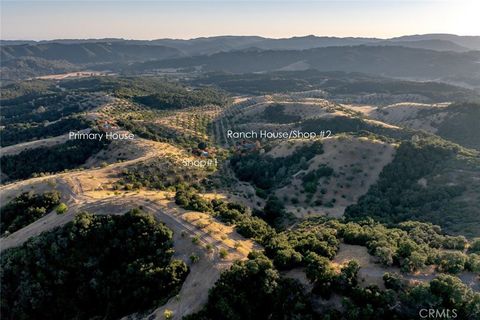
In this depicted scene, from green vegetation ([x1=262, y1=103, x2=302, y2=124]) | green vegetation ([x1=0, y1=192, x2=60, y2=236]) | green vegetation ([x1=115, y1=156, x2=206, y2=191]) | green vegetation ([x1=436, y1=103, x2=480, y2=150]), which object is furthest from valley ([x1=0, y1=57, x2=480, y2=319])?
green vegetation ([x1=262, y1=103, x2=302, y2=124])

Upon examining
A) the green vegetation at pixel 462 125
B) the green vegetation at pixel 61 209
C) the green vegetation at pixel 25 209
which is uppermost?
the green vegetation at pixel 61 209

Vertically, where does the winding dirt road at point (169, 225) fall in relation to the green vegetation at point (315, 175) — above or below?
above

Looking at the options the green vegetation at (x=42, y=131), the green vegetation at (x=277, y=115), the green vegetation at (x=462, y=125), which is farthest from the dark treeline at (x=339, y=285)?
the green vegetation at (x=277, y=115)

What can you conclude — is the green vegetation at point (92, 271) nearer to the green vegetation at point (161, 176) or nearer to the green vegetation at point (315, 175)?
the green vegetation at point (161, 176)

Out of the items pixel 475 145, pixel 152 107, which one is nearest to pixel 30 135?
pixel 152 107

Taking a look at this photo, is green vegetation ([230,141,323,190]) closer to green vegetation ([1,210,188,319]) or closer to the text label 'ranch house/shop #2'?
the text label 'ranch house/shop #2'

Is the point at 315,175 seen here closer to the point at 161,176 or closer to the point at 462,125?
the point at 161,176

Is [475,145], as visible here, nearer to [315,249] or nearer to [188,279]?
[315,249]
